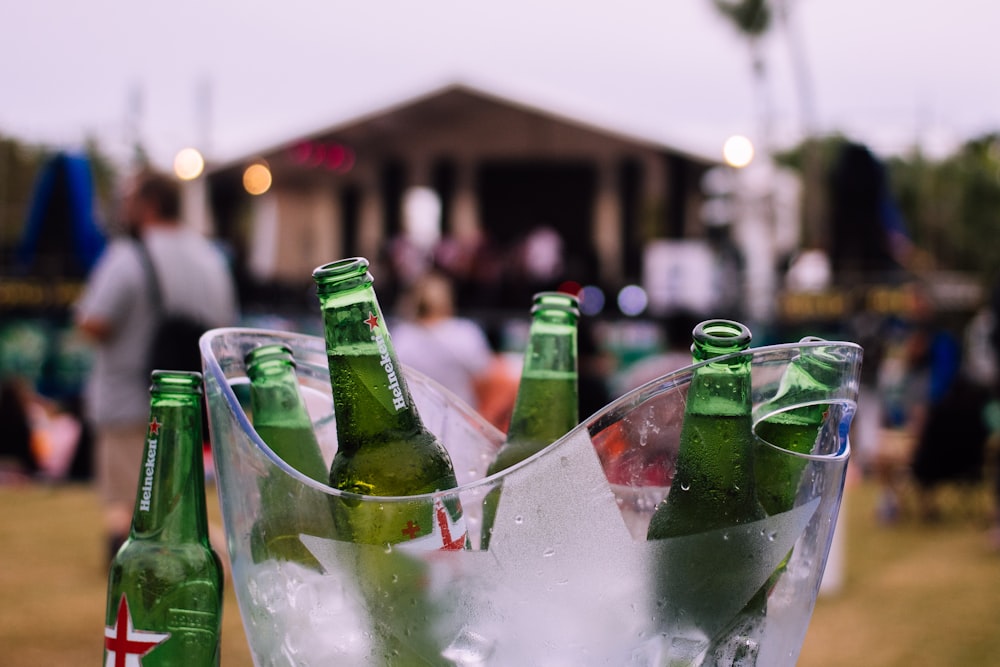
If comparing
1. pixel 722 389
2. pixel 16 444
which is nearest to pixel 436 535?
pixel 722 389

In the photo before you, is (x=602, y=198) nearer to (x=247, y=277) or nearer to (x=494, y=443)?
(x=247, y=277)

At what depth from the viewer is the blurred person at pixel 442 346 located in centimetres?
448

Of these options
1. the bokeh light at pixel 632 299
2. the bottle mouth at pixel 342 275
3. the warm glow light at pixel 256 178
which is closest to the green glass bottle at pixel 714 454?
the bottle mouth at pixel 342 275

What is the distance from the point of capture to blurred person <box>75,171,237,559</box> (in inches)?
138

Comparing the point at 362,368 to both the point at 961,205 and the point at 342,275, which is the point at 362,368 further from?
the point at 961,205

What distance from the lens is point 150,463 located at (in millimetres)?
751

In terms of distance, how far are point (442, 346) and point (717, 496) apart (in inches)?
152

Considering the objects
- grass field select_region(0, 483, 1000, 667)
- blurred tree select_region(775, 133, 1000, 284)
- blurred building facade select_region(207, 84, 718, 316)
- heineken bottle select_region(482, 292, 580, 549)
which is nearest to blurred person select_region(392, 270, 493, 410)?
grass field select_region(0, 483, 1000, 667)

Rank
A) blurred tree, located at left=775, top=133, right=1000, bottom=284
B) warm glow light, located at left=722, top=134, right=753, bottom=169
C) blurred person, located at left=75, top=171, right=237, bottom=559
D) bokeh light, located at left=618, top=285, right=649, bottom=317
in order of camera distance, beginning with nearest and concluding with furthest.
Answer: blurred person, located at left=75, top=171, right=237, bottom=559, warm glow light, located at left=722, top=134, right=753, bottom=169, bokeh light, located at left=618, top=285, right=649, bottom=317, blurred tree, located at left=775, top=133, right=1000, bottom=284

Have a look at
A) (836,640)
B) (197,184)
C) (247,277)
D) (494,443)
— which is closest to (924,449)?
(836,640)

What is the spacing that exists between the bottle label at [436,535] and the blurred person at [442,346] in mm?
3720

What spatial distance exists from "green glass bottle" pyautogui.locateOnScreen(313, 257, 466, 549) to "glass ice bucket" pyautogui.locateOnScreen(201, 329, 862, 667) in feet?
0.04

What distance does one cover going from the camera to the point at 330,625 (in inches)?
26.2

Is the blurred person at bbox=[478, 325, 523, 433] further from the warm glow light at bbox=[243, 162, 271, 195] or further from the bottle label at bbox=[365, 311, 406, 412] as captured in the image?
the warm glow light at bbox=[243, 162, 271, 195]
